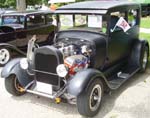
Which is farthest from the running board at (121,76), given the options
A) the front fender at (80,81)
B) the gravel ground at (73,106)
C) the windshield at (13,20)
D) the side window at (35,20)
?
the windshield at (13,20)

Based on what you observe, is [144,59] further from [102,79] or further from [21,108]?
[21,108]

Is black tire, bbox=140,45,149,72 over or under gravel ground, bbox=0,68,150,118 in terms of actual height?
over

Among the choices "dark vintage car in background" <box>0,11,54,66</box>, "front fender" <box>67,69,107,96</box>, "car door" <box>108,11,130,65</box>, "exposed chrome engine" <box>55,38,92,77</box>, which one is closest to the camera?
"front fender" <box>67,69,107,96</box>

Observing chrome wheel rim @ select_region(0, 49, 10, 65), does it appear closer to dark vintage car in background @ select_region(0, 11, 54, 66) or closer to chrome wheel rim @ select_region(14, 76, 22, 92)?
dark vintage car in background @ select_region(0, 11, 54, 66)

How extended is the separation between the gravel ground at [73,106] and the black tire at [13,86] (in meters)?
0.12

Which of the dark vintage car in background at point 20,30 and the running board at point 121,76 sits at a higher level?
the dark vintage car in background at point 20,30

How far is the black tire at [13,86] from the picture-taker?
4.88 metres

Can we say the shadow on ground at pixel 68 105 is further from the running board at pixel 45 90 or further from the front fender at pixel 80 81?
the front fender at pixel 80 81

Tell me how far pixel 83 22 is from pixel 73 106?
5.70 ft

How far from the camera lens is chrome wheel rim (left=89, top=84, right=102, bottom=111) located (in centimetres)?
416

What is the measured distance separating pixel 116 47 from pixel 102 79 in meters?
1.19

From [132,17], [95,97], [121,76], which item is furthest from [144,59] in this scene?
[95,97]

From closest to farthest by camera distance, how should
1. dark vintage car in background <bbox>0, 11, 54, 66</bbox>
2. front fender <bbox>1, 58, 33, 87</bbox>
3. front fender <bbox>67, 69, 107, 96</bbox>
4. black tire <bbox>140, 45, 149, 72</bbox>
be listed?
1. front fender <bbox>67, 69, 107, 96</bbox>
2. front fender <bbox>1, 58, 33, 87</bbox>
3. black tire <bbox>140, 45, 149, 72</bbox>
4. dark vintage car in background <bbox>0, 11, 54, 66</bbox>

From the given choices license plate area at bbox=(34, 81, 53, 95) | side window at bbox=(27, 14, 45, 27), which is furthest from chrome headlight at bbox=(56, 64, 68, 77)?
side window at bbox=(27, 14, 45, 27)
